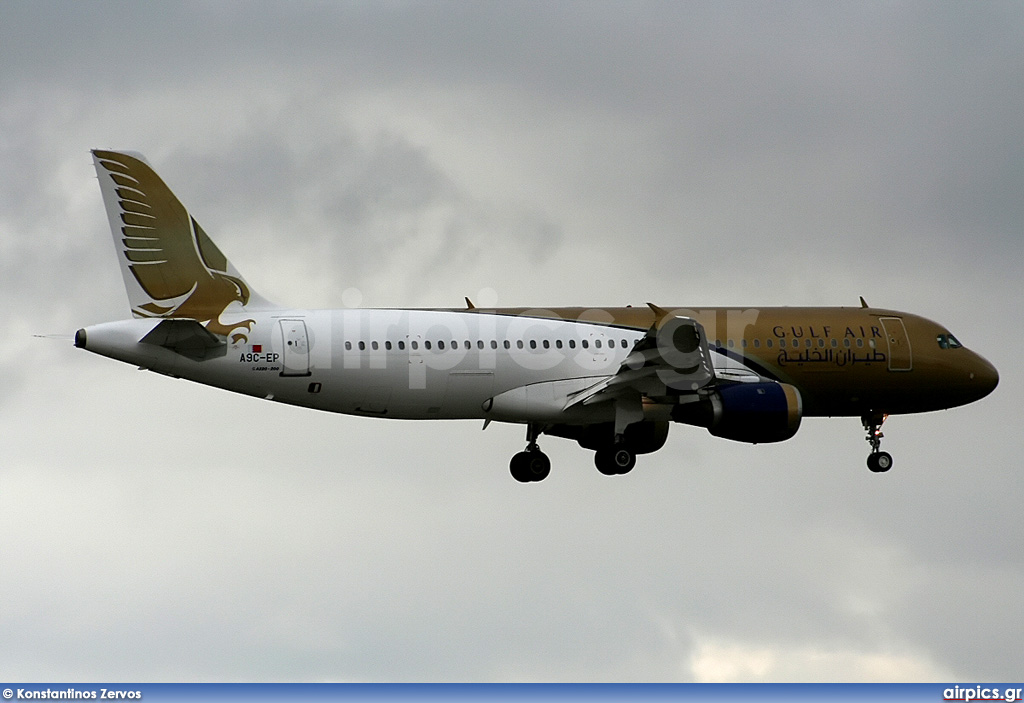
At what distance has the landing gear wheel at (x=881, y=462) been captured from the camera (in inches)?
1660

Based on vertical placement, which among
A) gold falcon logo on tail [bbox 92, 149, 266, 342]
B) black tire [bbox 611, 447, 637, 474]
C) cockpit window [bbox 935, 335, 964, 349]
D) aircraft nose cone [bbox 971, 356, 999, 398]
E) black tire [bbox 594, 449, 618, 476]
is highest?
cockpit window [bbox 935, 335, 964, 349]

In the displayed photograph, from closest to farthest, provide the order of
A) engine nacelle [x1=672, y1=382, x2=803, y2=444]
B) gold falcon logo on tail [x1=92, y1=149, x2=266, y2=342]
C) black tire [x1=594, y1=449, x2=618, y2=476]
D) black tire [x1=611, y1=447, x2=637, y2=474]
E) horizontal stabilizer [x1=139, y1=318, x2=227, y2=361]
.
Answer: horizontal stabilizer [x1=139, y1=318, x2=227, y2=361], gold falcon logo on tail [x1=92, y1=149, x2=266, y2=342], engine nacelle [x1=672, y1=382, x2=803, y2=444], black tire [x1=611, y1=447, x2=637, y2=474], black tire [x1=594, y1=449, x2=618, y2=476]

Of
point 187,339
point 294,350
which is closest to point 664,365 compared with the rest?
point 294,350

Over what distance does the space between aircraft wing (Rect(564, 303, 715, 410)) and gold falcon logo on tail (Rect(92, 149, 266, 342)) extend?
382 inches

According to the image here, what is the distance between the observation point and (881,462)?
42156 millimetres

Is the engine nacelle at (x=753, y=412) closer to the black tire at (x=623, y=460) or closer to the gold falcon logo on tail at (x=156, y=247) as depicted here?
the black tire at (x=623, y=460)

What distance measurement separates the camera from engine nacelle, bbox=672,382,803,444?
3653 centimetres

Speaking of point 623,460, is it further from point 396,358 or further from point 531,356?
point 396,358

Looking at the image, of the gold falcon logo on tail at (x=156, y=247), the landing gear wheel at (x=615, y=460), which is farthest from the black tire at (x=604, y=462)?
the gold falcon logo on tail at (x=156, y=247)

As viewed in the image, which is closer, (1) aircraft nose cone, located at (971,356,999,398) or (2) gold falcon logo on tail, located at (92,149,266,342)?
(2) gold falcon logo on tail, located at (92,149,266,342)

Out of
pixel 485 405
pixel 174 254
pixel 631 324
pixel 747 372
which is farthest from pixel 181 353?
pixel 747 372

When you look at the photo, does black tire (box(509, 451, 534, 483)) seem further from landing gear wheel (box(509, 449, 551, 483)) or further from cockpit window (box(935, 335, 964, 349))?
cockpit window (box(935, 335, 964, 349))

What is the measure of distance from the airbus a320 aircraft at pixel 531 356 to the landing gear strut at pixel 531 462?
0.04 m

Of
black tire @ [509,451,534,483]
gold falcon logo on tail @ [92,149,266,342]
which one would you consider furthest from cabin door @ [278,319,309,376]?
black tire @ [509,451,534,483]
